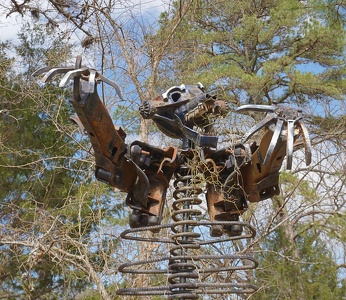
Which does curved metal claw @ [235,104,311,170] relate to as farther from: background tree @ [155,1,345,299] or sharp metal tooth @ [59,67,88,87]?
background tree @ [155,1,345,299]

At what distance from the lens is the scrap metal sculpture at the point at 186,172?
6.26 ft

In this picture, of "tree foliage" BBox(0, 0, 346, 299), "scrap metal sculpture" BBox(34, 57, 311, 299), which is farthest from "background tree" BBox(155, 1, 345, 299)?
"scrap metal sculpture" BBox(34, 57, 311, 299)

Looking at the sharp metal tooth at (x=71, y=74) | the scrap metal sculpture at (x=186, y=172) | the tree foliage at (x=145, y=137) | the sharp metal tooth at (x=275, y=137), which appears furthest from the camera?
the tree foliage at (x=145, y=137)

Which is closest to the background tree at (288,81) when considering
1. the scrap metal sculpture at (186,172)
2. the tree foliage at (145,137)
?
the tree foliage at (145,137)

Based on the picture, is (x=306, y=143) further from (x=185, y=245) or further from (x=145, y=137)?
(x=145, y=137)

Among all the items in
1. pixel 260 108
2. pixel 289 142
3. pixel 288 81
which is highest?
pixel 288 81

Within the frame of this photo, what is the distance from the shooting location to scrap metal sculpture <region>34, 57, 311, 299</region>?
75.1 inches

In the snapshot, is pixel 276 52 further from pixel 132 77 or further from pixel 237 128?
pixel 237 128

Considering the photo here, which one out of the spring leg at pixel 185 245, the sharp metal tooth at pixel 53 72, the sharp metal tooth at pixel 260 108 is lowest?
the spring leg at pixel 185 245

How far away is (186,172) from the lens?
221 centimetres

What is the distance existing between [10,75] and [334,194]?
414 centimetres

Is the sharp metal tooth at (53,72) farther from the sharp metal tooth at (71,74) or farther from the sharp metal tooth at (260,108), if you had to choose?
the sharp metal tooth at (260,108)

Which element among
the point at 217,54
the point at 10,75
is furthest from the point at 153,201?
the point at 217,54

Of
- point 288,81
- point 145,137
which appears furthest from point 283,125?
point 288,81
